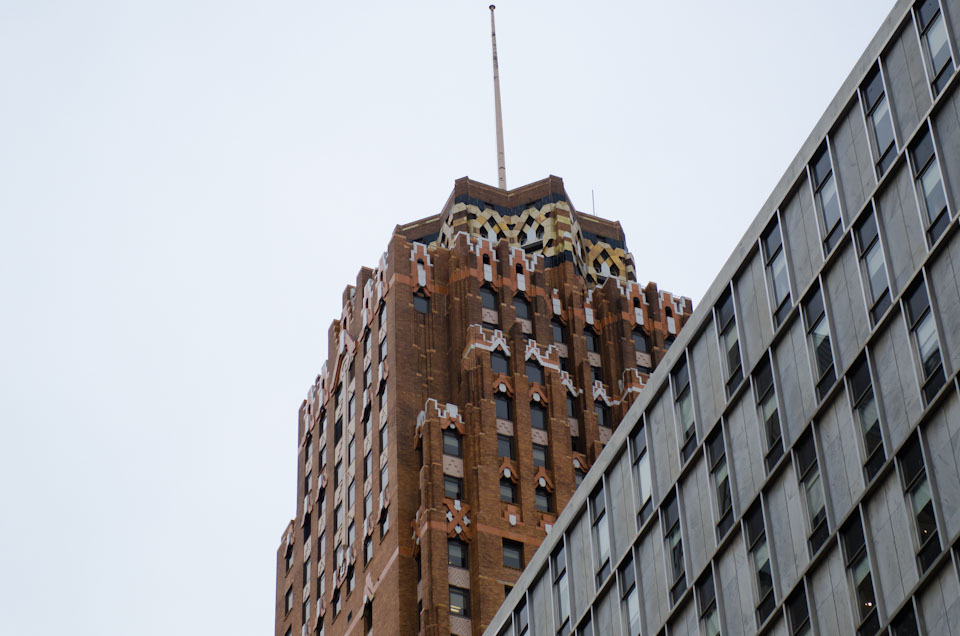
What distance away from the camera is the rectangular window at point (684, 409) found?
5931cm

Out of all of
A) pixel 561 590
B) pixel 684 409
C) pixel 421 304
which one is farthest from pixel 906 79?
pixel 421 304

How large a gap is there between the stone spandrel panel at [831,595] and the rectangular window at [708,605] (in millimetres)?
5910

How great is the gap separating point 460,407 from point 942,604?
68184 millimetres

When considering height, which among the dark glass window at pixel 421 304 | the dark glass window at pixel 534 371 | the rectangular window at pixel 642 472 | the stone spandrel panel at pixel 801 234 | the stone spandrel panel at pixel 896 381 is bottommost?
the stone spandrel panel at pixel 896 381

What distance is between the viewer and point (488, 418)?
109m

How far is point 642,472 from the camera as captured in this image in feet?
204

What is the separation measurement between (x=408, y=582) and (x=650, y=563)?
43.6 metres

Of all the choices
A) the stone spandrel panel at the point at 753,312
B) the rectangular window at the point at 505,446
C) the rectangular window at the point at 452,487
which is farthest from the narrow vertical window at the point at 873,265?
the rectangular window at the point at 505,446

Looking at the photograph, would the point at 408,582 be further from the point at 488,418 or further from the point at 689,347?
the point at 689,347

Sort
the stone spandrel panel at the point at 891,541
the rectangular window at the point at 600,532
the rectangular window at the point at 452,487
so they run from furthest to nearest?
the rectangular window at the point at 452,487 < the rectangular window at the point at 600,532 < the stone spandrel panel at the point at 891,541

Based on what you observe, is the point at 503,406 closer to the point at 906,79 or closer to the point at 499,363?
the point at 499,363

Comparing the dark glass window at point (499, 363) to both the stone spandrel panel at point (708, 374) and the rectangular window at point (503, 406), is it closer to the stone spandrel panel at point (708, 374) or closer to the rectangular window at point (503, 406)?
the rectangular window at point (503, 406)

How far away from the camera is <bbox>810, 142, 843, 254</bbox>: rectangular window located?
53.4m

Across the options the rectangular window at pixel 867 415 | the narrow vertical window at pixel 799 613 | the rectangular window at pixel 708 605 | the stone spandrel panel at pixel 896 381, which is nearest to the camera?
the stone spandrel panel at pixel 896 381
